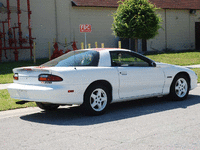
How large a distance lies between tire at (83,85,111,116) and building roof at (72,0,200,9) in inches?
744

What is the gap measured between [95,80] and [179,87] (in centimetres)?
263

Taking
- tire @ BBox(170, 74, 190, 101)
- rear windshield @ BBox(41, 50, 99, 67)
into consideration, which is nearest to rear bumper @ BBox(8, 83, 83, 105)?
rear windshield @ BBox(41, 50, 99, 67)

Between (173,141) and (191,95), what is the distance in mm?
4565

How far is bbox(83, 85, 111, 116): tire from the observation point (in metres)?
6.53

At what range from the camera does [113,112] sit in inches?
279

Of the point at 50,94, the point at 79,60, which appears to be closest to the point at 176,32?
the point at 79,60

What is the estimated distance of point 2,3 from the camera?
22500 millimetres

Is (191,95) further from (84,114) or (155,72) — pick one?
(84,114)

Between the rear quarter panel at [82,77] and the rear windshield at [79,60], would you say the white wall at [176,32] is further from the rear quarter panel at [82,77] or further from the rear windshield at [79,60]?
the rear quarter panel at [82,77]

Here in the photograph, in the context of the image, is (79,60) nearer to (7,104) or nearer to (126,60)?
(126,60)

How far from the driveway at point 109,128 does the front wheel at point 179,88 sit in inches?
12.8

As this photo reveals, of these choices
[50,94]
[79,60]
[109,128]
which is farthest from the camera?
[79,60]

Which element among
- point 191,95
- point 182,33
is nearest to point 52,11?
point 182,33

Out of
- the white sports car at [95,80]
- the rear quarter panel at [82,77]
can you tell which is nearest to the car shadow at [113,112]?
the white sports car at [95,80]
